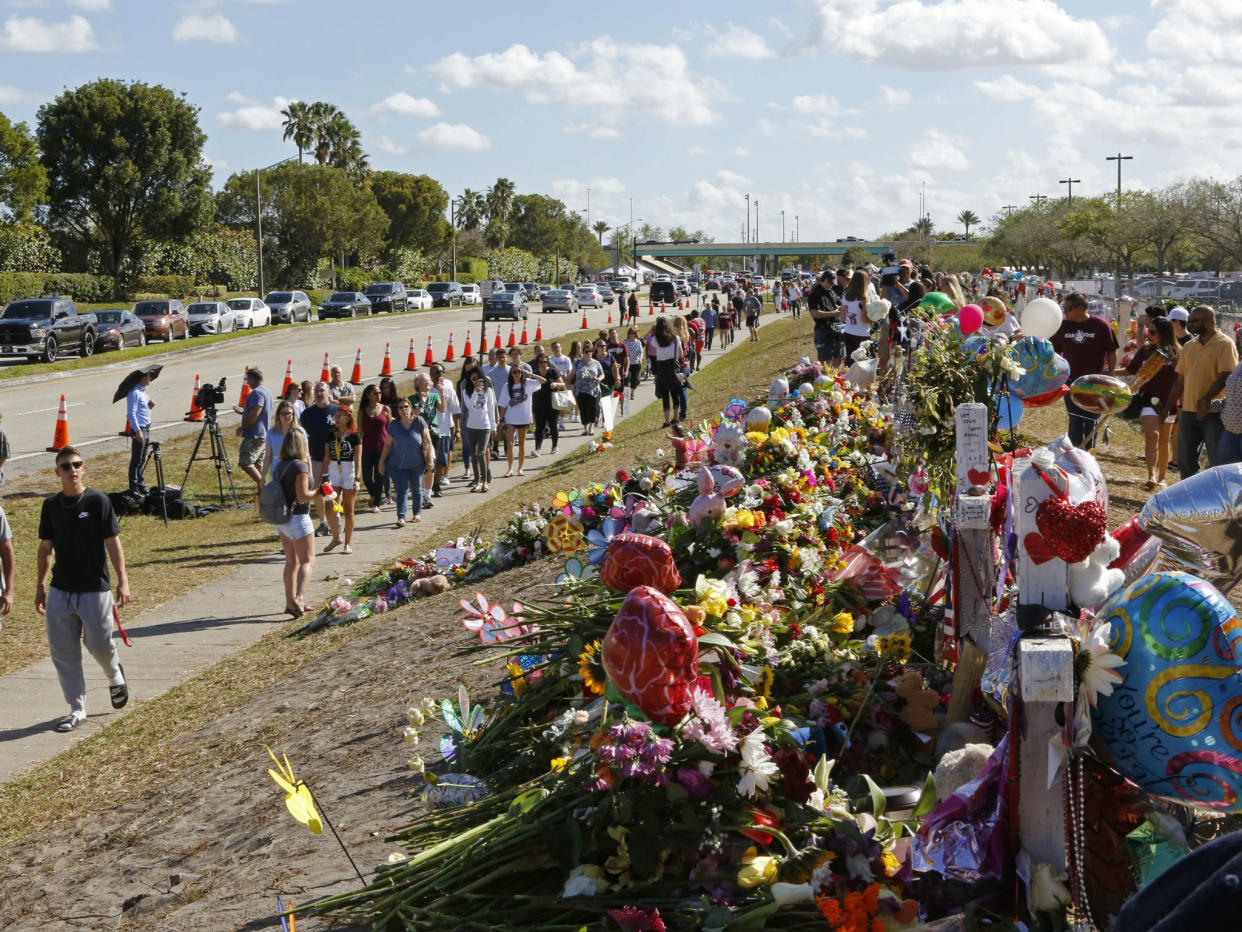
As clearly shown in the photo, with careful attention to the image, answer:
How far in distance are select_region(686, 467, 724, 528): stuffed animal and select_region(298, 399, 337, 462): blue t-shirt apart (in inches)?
317

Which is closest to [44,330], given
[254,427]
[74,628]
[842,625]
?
[254,427]

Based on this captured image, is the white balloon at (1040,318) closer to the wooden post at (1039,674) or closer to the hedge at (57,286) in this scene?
the wooden post at (1039,674)

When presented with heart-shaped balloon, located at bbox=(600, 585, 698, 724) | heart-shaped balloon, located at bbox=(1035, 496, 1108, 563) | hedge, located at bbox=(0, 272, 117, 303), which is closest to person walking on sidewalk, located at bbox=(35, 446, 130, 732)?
heart-shaped balloon, located at bbox=(600, 585, 698, 724)

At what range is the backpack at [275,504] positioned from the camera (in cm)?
1041

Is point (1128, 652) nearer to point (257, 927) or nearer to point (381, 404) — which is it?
point (257, 927)

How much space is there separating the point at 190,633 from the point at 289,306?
38216 millimetres

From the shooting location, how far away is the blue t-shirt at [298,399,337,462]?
44.1 ft

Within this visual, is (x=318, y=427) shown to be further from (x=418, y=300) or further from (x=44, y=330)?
(x=418, y=300)

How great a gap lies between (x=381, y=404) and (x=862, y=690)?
10.6 m

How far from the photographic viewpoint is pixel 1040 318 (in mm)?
6973

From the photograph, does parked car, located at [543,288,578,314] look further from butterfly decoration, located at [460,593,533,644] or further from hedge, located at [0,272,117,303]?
butterfly decoration, located at [460,593,533,644]

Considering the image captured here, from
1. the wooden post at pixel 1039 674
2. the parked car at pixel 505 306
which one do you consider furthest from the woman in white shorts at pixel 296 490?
the parked car at pixel 505 306

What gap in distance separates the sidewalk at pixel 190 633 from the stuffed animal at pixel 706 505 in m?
4.70

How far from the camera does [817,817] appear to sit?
379cm
